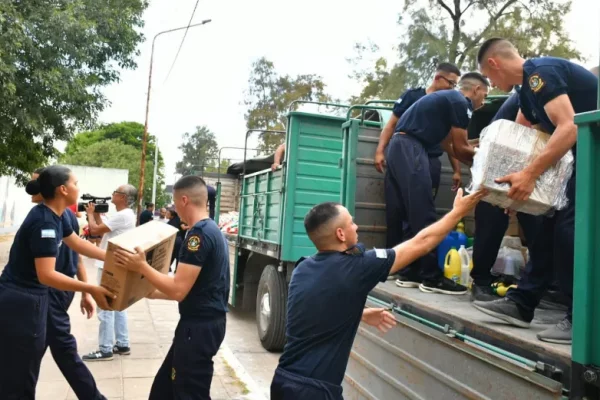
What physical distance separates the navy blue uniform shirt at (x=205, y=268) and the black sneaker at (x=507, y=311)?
137 centimetres

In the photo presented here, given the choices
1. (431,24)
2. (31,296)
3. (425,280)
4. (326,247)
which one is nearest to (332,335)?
(326,247)

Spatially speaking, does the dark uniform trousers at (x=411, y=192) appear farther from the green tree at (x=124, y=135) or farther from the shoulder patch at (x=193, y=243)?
the green tree at (x=124, y=135)

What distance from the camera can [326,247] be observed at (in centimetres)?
244

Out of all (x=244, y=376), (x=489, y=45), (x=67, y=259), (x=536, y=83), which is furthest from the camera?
(x=244, y=376)

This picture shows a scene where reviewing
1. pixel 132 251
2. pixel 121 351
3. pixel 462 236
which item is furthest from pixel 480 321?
pixel 121 351

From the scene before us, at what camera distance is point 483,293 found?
290cm

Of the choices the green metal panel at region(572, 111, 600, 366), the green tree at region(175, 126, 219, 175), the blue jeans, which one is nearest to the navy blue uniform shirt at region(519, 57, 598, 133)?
the green metal panel at region(572, 111, 600, 366)

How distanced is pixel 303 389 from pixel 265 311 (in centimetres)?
432

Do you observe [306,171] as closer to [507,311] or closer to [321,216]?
[321,216]

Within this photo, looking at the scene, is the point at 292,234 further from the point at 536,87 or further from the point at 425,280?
the point at 536,87

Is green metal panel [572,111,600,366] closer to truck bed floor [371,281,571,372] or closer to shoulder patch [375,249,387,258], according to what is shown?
truck bed floor [371,281,571,372]

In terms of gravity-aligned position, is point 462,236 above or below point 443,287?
above

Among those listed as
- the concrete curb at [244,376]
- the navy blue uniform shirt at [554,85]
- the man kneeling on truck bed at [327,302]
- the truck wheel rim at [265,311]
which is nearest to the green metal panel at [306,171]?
the truck wheel rim at [265,311]

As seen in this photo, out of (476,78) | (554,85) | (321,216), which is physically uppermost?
(476,78)
